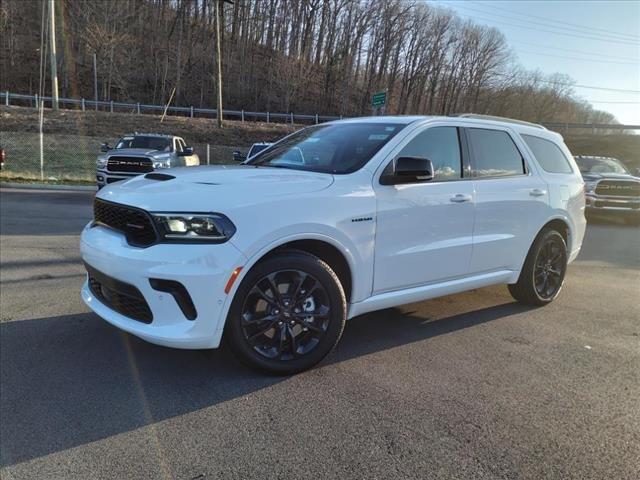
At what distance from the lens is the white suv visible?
9.71ft

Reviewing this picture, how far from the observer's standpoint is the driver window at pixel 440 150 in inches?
156

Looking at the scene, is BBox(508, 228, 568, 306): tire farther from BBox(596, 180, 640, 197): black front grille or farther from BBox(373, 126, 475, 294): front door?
BBox(596, 180, 640, 197): black front grille

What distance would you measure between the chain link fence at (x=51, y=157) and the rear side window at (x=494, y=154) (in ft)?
54.4

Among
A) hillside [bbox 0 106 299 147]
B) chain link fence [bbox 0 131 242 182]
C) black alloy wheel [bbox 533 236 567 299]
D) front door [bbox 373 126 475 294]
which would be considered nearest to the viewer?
front door [bbox 373 126 475 294]

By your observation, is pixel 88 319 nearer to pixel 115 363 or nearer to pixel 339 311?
pixel 115 363

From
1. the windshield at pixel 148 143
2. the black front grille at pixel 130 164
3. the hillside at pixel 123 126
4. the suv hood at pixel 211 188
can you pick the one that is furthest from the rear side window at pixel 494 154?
the hillside at pixel 123 126

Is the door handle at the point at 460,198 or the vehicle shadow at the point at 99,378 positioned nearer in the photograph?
the vehicle shadow at the point at 99,378

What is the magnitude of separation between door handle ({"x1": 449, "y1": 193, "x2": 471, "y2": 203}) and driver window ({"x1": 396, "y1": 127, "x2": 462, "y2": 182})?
16cm

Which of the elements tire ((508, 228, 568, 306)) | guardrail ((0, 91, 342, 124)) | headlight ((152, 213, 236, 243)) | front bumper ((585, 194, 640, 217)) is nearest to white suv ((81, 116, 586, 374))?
headlight ((152, 213, 236, 243))

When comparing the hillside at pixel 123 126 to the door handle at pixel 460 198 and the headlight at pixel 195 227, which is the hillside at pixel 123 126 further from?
the headlight at pixel 195 227

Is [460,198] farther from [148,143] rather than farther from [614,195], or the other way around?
[148,143]

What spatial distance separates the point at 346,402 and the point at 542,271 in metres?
3.04

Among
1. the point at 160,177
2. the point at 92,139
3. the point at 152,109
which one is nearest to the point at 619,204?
the point at 160,177

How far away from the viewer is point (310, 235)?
10.6ft
